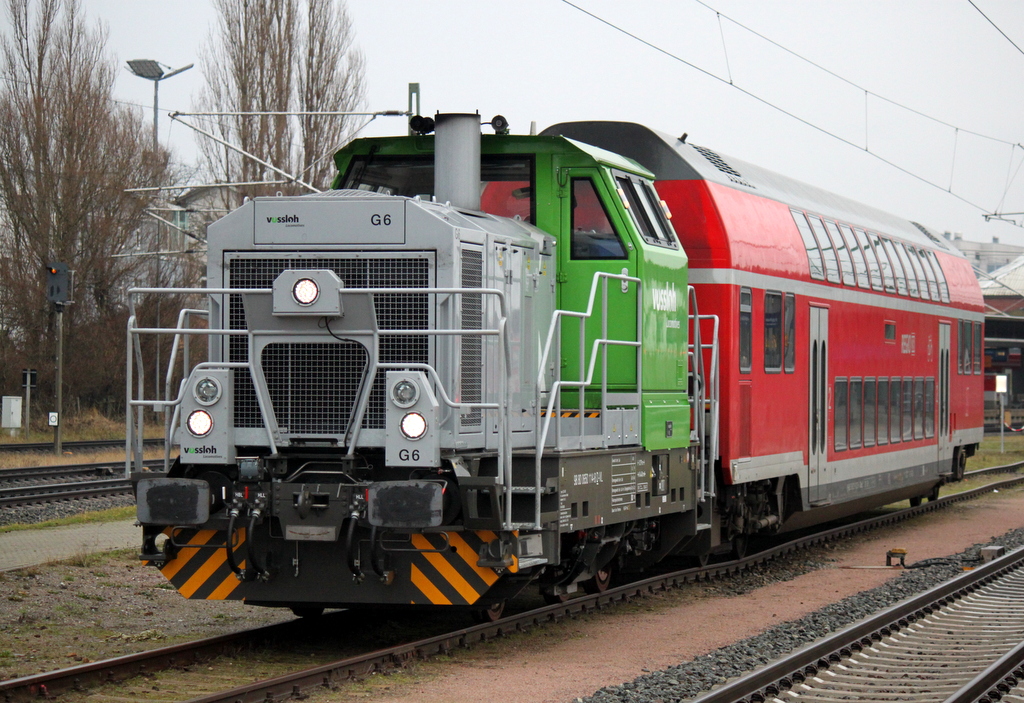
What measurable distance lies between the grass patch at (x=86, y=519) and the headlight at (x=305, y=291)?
28.8ft

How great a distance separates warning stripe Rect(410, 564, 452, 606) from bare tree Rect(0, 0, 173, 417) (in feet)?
95.4

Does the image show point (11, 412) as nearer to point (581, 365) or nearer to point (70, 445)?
point (70, 445)

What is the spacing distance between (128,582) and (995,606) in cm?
779

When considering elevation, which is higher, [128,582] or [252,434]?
[252,434]

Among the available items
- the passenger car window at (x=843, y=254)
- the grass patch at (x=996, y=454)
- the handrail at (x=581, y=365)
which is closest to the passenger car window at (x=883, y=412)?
the passenger car window at (x=843, y=254)

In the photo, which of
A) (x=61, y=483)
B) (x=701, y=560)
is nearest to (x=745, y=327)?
(x=701, y=560)

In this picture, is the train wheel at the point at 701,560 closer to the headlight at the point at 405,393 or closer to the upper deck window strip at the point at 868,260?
the upper deck window strip at the point at 868,260

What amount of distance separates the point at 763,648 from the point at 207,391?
424cm

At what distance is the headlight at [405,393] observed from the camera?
24.5 ft

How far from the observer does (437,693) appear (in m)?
7.11

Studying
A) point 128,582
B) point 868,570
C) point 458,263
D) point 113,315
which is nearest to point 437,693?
point 458,263

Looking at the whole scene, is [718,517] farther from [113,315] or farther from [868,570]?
[113,315]

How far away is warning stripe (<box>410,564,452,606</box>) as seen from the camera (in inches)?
306

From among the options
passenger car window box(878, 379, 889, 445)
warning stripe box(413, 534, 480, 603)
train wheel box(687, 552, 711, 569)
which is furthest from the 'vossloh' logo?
passenger car window box(878, 379, 889, 445)
